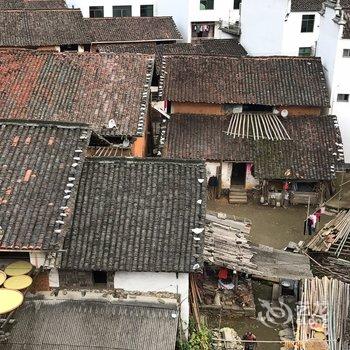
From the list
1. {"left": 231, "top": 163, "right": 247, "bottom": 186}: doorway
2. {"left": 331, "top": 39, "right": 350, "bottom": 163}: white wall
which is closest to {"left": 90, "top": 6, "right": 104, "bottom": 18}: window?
{"left": 231, "top": 163, "right": 247, "bottom": 186}: doorway

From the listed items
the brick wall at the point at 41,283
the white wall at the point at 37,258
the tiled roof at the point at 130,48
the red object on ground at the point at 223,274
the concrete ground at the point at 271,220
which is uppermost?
the white wall at the point at 37,258

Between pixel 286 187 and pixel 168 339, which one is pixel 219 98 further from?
pixel 168 339

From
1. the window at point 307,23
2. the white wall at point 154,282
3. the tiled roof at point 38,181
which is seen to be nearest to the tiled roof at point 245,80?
the window at point 307,23

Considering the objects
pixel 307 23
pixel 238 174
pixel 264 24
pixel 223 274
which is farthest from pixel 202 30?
pixel 223 274

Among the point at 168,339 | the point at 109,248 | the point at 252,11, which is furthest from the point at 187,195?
the point at 252,11

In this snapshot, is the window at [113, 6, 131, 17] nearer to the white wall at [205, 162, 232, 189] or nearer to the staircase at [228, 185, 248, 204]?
the white wall at [205, 162, 232, 189]

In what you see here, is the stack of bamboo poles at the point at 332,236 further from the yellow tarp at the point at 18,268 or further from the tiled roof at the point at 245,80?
the yellow tarp at the point at 18,268

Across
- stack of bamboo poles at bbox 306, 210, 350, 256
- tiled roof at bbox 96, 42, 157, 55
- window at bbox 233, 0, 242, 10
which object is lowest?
stack of bamboo poles at bbox 306, 210, 350, 256
